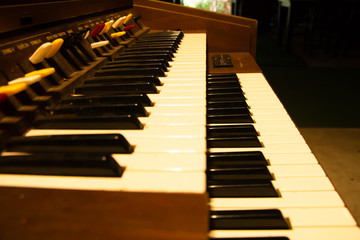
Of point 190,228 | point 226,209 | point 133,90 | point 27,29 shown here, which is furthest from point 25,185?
point 27,29

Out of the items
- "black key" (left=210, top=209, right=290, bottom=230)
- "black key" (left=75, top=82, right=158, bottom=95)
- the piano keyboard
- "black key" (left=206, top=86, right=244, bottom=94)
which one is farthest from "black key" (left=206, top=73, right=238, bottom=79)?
"black key" (left=210, top=209, right=290, bottom=230)

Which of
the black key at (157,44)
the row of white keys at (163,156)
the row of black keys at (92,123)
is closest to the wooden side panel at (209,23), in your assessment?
the black key at (157,44)

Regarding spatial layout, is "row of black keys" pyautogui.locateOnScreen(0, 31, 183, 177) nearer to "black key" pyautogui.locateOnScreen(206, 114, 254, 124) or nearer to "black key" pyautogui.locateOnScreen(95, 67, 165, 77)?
"black key" pyautogui.locateOnScreen(95, 67, 165, 77)

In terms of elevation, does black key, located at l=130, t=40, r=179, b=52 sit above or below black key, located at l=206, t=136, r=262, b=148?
above

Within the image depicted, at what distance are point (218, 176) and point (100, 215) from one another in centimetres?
51

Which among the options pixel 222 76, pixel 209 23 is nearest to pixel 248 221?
pixel 222 76

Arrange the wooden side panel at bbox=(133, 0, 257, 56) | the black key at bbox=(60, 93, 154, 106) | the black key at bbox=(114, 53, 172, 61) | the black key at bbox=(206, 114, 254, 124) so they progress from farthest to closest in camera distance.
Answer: the wooden side panel at bbox=(133, 0, 257, 56)
the black key at bbox=(114, 53, 172, 61)
the black key at bbox=(206, 114, 254, 124)
the black key at bbox=(60, 93, 154, 106)

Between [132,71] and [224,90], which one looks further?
[224,90]

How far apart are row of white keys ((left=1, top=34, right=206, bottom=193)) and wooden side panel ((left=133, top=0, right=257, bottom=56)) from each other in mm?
1563

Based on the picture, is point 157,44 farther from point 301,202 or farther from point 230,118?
point 301,202

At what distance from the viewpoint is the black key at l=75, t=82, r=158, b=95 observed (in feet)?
3.43

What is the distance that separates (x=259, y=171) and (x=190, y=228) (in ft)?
1.74

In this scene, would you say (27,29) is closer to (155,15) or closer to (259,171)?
(259,171)

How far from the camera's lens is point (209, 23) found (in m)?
2.49
